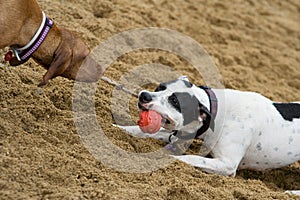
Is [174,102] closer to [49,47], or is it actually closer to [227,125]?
[227,125]

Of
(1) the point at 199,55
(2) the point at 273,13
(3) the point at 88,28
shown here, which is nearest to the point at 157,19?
(1) the point at 199,55

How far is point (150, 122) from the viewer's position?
467 centimetres

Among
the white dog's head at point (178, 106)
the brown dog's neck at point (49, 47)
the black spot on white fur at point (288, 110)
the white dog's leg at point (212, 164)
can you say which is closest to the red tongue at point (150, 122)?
the white dog's head at point (178, 106)

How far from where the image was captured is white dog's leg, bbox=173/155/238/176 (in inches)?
189

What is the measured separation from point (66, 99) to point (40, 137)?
2.56ft

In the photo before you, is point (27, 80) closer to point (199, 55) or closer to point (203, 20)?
point (199, 55)

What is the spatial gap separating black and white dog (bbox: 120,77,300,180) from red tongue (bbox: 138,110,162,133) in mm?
59

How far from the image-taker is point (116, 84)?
5613 mm

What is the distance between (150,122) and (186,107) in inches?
14.9

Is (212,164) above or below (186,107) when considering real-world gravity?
below

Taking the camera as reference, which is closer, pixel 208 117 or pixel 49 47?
pixel 49 47

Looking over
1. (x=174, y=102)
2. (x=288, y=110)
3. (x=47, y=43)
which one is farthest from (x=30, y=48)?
(x=288, y=110)

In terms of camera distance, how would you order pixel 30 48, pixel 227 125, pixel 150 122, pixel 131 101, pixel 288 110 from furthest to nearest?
1. pixel 131 101
2. pixel 288 110
3. pixel 227 125
4. pixel 150 122
5. pixel 30 48

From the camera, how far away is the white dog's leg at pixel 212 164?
4797mm
